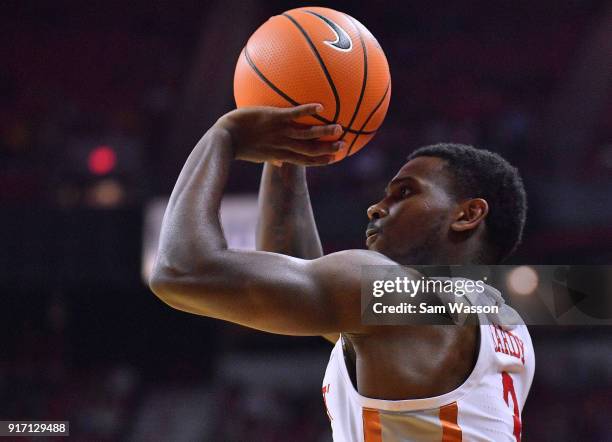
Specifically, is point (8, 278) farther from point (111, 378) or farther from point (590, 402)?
point (590, 402)

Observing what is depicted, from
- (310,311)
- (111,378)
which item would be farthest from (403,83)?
(310,311)

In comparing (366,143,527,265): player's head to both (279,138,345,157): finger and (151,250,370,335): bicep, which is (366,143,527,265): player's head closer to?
(279,138,345,157): finger

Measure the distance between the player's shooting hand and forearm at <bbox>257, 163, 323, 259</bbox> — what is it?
59 centimetres

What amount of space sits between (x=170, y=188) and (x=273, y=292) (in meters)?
6.74

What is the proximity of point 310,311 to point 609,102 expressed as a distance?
28.7 ft

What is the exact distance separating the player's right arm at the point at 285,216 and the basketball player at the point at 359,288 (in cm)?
47

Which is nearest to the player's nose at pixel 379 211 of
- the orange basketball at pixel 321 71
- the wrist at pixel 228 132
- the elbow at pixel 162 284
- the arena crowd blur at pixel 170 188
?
the orange basketball at pixel 321 71

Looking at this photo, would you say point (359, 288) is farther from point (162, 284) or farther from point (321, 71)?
point (321, 71)

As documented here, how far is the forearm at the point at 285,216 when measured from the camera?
278cm

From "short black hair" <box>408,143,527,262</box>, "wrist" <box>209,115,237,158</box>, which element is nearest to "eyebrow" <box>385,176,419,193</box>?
"short black hair" <box>408,143,527,262</box>

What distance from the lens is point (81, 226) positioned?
27.7 feet

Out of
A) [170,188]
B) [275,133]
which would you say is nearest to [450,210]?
[275,133]

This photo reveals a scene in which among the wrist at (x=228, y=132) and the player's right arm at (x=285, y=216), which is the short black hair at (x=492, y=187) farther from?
the wrist at (x=228, y=132)

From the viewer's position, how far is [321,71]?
230 centimetres
